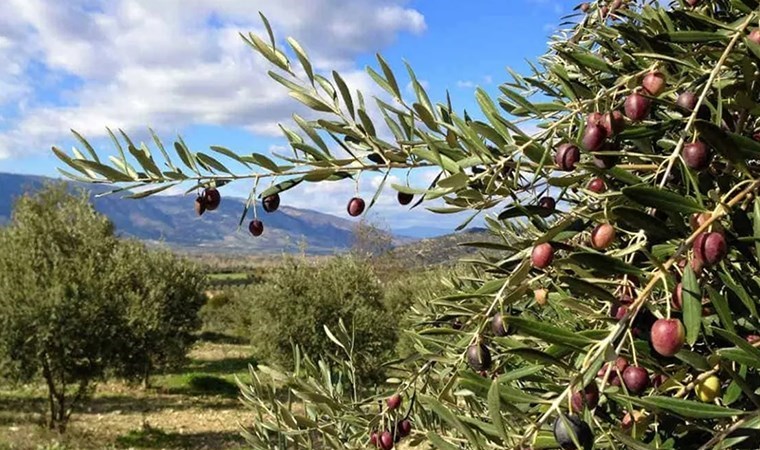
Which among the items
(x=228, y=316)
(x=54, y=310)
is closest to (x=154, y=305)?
(x=54, y=310)

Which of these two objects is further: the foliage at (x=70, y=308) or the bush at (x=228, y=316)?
the bush at (x=228, y=316)

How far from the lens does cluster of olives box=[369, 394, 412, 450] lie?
5.16ft

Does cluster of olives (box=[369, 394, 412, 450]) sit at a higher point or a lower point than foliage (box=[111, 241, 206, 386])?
higher

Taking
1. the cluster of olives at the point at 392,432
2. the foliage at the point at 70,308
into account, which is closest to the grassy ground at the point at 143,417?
the foliage at the point at 70,308

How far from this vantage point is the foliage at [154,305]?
1717 cm

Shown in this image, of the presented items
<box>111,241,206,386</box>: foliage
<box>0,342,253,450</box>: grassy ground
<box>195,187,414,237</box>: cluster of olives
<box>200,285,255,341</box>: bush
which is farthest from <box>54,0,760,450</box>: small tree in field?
<box>200,285,255,341</box>: bush

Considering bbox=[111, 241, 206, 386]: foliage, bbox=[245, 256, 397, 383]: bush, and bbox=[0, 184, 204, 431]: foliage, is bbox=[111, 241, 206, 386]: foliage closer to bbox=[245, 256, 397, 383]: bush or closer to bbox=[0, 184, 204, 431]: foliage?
bbox=[0, 184, 204, 431]: foliage

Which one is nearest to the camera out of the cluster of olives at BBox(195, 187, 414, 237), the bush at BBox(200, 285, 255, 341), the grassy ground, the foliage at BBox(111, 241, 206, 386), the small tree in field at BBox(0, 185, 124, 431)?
the cluster of olives at BBox(195, 187, 414, 237)

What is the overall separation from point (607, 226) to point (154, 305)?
62.6 feet

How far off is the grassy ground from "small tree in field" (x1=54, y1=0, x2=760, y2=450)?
12883 millimetres

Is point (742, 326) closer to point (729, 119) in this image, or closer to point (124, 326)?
point (729, 119)

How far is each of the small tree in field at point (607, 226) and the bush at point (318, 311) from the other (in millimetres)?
16562

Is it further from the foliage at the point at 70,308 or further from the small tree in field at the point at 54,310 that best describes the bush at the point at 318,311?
the small tree in field at the point at 54,310

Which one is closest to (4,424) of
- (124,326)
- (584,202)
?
(124,326)
